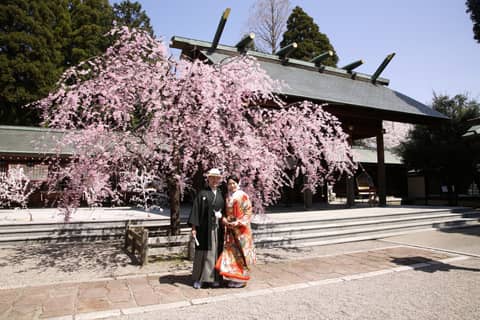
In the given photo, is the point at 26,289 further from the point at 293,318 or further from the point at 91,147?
the point at 293,318

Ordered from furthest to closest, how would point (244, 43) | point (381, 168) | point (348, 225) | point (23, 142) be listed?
1. point (23, 142)
2. point (244, 43)
3. point (381, 168)
4. point (348, 225)

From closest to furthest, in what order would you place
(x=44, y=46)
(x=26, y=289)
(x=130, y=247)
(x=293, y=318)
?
(x=293, y=318) → (x=26, y=289) → (x=130, y=247) → (x=44, y=46)

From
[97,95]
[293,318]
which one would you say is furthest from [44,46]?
[293,318]

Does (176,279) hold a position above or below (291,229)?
below

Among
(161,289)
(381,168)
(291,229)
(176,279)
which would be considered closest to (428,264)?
(291,229)

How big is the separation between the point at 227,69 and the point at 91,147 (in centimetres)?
327

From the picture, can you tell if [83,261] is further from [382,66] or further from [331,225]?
[382,66]

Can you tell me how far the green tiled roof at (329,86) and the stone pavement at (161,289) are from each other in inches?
236

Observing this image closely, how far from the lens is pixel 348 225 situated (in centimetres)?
906

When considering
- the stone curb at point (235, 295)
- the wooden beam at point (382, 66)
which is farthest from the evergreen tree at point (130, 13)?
the stone curb at point (235, 295)

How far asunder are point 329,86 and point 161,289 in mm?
11769

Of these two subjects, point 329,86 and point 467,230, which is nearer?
point 467,230

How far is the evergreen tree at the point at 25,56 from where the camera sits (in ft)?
66.9

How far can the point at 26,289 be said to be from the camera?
470 cm
